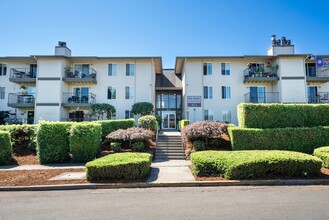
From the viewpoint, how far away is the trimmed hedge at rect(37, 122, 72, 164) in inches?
474

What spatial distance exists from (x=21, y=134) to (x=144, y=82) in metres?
13.3

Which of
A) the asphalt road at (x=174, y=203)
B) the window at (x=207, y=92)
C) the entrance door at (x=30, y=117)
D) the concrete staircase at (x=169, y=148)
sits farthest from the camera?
the entrance door at (x=30, y=117)

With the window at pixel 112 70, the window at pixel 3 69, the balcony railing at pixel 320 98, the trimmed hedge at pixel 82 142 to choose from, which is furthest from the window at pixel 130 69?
the balcony railing at pixel 320 98

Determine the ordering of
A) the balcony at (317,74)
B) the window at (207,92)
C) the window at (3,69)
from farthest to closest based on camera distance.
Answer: the window at (3,69)
the window at (207,92)
the balcony at (317,74)

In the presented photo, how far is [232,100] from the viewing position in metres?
24.6

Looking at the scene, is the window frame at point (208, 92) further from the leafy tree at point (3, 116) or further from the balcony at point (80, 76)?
the leafy tree at point (3, 116)

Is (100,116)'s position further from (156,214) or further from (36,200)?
(156,214)

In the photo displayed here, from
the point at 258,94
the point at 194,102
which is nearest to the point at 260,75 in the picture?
the point at 258,94

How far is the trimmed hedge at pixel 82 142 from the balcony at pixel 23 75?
53.2 feet

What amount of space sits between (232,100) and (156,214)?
21.3 metres

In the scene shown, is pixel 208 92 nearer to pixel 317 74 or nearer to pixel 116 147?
pixel 317 74

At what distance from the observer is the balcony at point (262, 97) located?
24241 millimetres

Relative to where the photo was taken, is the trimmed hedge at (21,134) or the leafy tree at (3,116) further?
the leafy tree at (3,116)

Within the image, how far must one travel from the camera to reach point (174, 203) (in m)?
5.82
